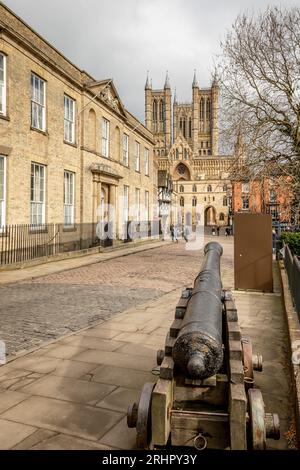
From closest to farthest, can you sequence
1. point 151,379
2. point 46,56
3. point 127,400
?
point 127,400 < point 151,379 < point 46,56

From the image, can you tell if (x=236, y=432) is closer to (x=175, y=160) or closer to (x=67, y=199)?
(x=67, y=199)

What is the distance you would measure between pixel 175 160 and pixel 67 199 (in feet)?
245

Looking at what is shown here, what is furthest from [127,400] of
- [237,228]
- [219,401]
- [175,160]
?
[175,160]

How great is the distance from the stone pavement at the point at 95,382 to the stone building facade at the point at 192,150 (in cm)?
7047

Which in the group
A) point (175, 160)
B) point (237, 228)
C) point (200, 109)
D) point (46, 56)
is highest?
point (200, 109)

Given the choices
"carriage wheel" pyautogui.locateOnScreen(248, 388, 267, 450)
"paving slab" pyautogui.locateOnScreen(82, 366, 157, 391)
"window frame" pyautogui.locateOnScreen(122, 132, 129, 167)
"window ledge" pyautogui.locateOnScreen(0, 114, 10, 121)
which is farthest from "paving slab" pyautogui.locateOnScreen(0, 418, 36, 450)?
"window frame" pyautogui.locateOnScreen(122, 132, 129, 167)

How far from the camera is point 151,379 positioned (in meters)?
4.30

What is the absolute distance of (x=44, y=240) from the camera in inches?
658

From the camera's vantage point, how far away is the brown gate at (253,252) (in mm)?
9773

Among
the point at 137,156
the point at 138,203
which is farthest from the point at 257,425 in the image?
the point at 137,156

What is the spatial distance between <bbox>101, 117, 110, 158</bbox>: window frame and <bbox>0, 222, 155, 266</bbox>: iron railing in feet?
15.2

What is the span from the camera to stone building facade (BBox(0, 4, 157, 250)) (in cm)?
1434

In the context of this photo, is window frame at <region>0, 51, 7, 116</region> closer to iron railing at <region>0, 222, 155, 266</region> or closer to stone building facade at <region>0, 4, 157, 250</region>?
stone building facade at <region>0, 4, 157, 250</region>

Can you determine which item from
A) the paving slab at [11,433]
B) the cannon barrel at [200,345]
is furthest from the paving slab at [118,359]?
the cannon barrel at [200,345]
